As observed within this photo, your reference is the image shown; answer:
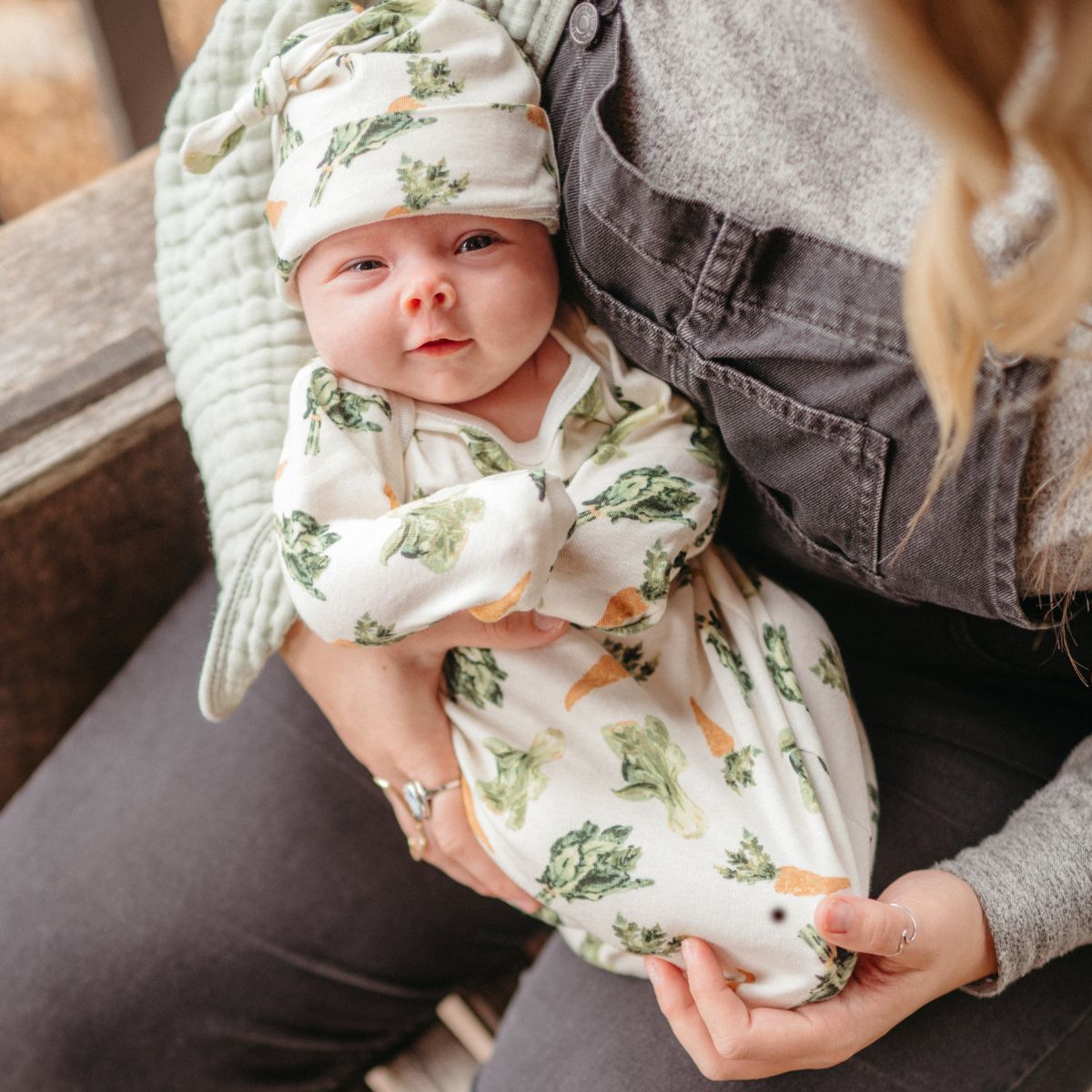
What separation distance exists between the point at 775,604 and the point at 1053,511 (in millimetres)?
236

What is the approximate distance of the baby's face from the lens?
66 cm

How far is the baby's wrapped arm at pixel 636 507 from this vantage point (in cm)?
66

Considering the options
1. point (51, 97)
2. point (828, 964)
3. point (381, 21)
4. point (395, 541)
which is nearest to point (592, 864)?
point (828, 964)

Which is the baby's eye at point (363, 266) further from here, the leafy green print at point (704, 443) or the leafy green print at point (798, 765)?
the leafy green print at point (798, 765)

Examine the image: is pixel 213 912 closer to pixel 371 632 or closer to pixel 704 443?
pixel 371 632

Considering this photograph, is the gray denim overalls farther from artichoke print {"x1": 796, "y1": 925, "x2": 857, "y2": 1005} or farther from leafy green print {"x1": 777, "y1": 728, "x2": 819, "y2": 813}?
artichoke print {"x1": 796, "y1": 925, "x2": 857, "y2": 1005}

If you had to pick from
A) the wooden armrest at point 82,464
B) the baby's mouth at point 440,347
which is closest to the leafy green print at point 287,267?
the baby's mouth at point 440,347

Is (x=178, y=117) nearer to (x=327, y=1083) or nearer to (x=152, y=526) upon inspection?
(x=152, y=526)

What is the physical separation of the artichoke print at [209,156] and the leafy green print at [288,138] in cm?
3

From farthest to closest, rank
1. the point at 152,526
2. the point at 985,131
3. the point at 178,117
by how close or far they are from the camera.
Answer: the point at 152,526 < the point at 178,117 < the point at 985,131

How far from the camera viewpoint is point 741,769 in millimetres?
693

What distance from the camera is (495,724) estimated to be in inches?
29.0

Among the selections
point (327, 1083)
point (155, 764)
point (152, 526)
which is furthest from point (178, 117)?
point (327, 1083)

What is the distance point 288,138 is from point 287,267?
0.28 feet
